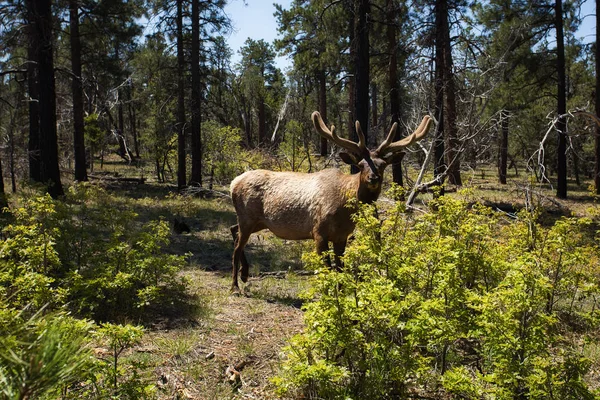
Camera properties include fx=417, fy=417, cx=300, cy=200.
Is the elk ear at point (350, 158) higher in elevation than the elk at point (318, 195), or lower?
higher

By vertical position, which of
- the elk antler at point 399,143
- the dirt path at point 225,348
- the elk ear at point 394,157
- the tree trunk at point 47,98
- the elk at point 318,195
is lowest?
the dirt path at point 225,348

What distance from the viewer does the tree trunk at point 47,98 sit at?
1087 centimetres

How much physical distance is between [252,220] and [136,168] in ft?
80.0

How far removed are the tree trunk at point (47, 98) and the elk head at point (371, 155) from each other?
326 inches

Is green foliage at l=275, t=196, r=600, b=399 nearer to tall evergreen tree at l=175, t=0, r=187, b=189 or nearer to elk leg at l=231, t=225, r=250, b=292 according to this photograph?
elk leg at l=231, t=225, r=250, b=292

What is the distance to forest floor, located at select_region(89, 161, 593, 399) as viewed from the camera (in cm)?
370

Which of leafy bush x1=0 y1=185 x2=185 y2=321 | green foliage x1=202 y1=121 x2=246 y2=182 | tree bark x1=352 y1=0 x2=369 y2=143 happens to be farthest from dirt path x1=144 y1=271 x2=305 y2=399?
green foliage x1=202 y1=121 x2=246 y2=182

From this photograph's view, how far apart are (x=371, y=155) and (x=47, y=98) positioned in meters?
9.93

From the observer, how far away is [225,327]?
16.6 ft

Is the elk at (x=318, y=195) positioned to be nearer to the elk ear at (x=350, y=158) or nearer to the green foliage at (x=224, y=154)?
the elk ear at (x=350, y=158)

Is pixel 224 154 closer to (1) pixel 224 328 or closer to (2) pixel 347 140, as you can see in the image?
(2) pixel 347 140

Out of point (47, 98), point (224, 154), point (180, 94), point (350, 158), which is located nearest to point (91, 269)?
point (350, 158)

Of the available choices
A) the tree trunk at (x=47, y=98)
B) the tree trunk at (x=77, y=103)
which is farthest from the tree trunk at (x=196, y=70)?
the tree trunk at (x=47, y=98)

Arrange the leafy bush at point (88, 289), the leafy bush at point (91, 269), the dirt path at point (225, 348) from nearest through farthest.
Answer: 1. the leafy bush at point (88, 289)
2. the dirt path at point (225, 348)
3. the leafy bush at point (91, 269)
